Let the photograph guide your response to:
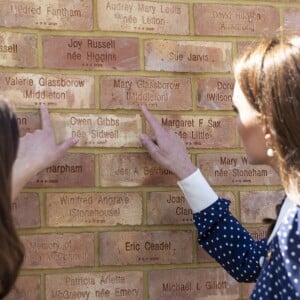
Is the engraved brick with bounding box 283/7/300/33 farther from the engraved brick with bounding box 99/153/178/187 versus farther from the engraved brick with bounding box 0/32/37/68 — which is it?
the engraved brick with bounding box 0/32/37/68

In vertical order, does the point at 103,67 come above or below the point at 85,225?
above

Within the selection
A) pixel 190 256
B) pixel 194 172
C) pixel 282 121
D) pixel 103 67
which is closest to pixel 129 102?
pixel 103 67

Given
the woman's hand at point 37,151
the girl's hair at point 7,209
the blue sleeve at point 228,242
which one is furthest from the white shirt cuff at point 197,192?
the girl's hair at point 7,209

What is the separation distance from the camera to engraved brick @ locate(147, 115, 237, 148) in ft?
9.45

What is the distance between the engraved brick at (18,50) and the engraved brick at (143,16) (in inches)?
9.2

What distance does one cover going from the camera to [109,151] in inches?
110

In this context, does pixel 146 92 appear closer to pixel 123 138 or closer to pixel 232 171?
pixel 123 138

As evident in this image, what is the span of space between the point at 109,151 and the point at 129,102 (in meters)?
0.17

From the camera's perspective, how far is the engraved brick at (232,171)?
292 cm

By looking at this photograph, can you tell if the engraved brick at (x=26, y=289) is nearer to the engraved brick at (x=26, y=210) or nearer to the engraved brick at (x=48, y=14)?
the engraved brick at (x=26, y=210)

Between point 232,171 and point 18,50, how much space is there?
81 cm

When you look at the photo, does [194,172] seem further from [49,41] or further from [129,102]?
[49,41]

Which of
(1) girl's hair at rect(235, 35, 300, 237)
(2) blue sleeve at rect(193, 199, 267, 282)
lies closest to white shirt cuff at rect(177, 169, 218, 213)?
(2) blue sleeve at rect(193, 199, 267, 282)

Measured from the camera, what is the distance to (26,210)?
2.71m
